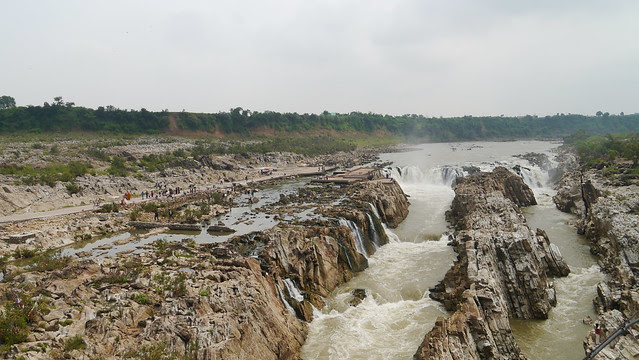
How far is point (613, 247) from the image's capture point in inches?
974

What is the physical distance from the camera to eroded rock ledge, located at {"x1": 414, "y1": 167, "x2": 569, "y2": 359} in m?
14.3

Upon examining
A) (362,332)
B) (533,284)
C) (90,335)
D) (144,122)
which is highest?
(144,122)

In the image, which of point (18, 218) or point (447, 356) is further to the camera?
point (18, 218)

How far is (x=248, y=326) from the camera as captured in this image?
1488 centimetres

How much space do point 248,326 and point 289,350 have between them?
2362mm

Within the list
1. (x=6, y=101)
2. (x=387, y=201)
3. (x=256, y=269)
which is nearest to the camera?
(x=256, y=269)

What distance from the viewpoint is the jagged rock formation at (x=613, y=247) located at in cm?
1399

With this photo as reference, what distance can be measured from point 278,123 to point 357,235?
368 feet

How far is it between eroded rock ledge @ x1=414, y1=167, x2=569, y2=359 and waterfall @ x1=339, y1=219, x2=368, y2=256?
281 inches

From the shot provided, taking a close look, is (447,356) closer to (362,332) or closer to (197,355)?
(362,332)

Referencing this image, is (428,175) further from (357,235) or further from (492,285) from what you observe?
(492,285)

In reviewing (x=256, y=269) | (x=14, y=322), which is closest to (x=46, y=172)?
(x=256, y=269)

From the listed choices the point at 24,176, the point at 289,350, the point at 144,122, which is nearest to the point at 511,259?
the point at 289,350

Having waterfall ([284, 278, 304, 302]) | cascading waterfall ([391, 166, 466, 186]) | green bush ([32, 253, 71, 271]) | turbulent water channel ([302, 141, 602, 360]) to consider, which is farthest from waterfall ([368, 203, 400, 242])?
cascading waterfall ([391, 166, 466, 186])
